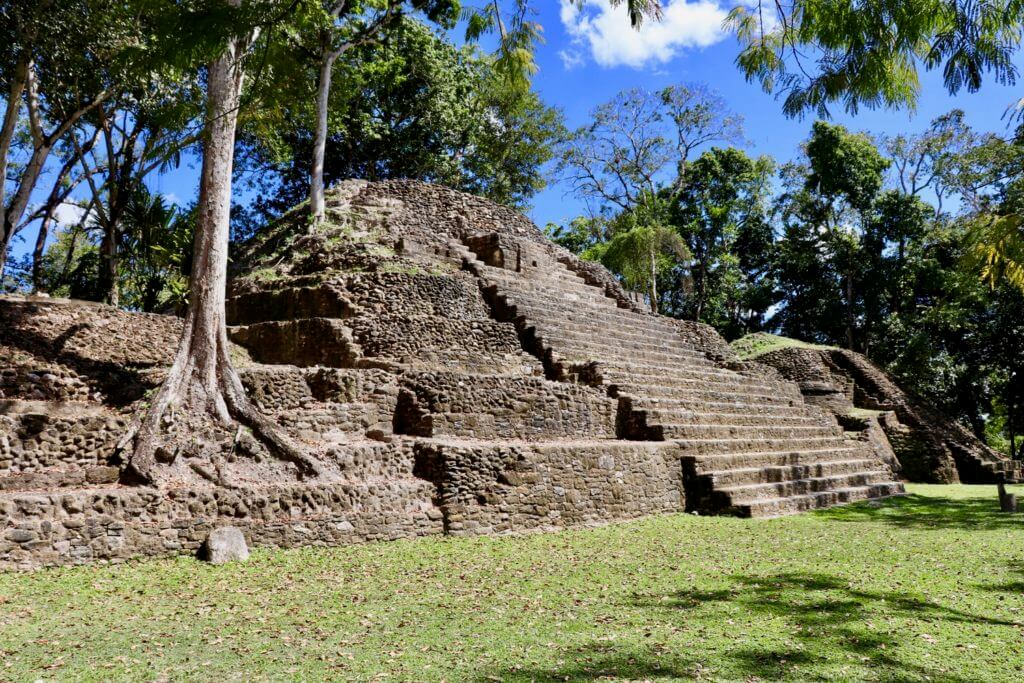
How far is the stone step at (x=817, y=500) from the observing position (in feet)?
30.3

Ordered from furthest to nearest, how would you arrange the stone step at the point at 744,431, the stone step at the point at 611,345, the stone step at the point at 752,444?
the stone step at the point at 611,345 → the stone step at the point at 744,431 → the stone step at the point at 752,444

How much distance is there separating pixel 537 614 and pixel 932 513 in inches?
304

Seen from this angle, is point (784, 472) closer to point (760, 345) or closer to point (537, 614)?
point (537, 614)

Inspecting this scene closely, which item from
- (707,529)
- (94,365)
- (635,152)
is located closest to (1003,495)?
(707,529)

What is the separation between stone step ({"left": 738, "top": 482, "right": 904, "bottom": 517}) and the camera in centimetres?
923

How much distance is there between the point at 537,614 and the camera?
15.6ft

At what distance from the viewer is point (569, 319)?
13.0m

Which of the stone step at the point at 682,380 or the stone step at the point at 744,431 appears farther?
the stone step at the point at 682,380

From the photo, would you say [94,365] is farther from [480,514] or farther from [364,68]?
[364,68]

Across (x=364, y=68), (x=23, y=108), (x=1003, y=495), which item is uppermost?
(x=364, y=68)

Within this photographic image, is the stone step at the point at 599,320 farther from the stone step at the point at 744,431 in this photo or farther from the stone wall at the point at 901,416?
the stone wall at the point at 901,416

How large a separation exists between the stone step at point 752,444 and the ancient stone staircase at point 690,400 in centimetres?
2

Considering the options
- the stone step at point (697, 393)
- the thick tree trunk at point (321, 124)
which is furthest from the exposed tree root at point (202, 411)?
the thick tree trunk at point (321, 124)

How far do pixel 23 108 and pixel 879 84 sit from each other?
19840 millimetres
